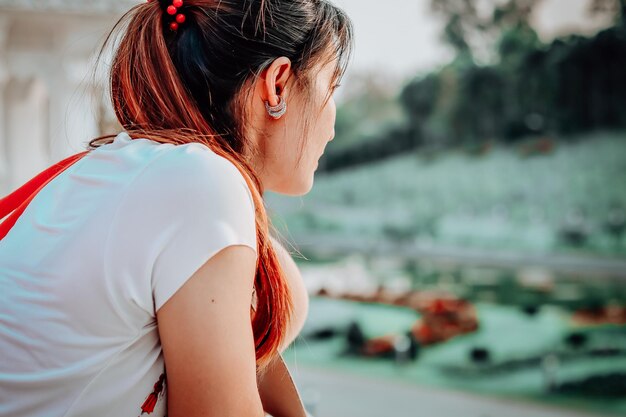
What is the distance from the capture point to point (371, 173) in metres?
5.27

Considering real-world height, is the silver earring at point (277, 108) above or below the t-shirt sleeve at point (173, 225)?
above

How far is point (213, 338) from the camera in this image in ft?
1.59

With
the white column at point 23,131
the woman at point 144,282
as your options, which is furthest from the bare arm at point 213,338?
the white column at point 23,131

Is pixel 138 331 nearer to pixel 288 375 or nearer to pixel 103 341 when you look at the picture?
pixel 103 341

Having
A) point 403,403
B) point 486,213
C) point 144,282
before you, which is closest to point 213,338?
point 144,282

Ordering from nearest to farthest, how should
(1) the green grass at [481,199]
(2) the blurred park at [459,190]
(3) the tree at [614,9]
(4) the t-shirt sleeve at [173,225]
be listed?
1. (4) the t-shirt sleeve at [173,225]
2. (2) the blurred park at [459,190]
3. (3) the tree at [614,9]
4. (1) the green grass at [481,199]

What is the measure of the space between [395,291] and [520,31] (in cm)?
205

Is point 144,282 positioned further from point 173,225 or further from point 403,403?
point 403,403

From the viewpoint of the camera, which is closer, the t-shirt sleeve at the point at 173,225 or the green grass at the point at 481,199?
the t-shirt sleeve at the point at 173,225

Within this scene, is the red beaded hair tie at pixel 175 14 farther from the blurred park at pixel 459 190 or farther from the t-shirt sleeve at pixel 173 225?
the blurred park at pixel 459 190

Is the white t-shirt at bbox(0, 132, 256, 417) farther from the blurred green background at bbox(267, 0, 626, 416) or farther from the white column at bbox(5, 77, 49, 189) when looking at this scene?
the white column at bbox(5, 77, 49, 189)

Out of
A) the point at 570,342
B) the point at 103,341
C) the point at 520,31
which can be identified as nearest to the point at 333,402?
the point at 570,342

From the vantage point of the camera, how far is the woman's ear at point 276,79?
629 millimetres

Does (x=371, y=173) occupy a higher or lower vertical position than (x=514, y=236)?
higher
